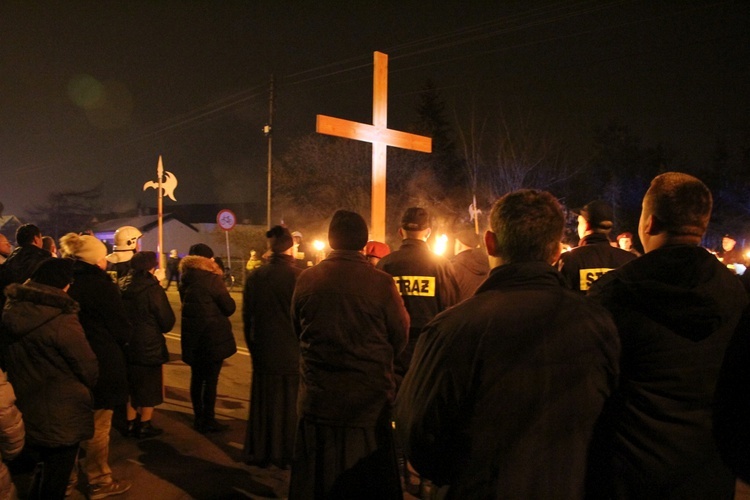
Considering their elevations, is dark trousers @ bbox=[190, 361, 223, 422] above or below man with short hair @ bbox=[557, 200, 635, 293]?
below

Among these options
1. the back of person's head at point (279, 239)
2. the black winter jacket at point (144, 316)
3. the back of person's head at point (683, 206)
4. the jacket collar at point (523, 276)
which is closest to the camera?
the jacket collar at point (523, 276)

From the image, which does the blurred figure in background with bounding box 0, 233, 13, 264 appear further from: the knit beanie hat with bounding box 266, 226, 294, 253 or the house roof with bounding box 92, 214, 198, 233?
the house roof with bounding box 92, 214, 198, 233

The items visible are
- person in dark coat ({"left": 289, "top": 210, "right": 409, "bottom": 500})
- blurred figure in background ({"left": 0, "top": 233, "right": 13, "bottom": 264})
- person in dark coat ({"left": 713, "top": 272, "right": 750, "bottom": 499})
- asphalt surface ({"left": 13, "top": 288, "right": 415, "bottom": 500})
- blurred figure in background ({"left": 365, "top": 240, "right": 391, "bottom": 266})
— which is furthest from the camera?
blurred figure in background ({"left": 0, "top": 233, "right": 13, "bottom": 264})

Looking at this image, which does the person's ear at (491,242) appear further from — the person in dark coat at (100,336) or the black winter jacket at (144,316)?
the black winter jacket at (144,316)

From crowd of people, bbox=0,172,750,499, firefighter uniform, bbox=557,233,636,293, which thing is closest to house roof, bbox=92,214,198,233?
crowd of people, bbox=0,172,750,499

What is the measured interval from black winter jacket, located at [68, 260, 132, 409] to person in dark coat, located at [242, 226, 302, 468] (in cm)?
105

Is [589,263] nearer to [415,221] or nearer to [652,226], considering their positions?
[415,221]

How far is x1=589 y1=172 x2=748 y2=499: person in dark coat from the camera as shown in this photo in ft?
6.21

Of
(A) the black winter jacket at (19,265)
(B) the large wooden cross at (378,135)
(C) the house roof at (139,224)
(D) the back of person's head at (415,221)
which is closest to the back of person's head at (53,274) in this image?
(A) the black winter jacket at (19,265)

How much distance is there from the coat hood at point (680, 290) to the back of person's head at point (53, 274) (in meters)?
3.33

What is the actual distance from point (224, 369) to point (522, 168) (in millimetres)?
20232

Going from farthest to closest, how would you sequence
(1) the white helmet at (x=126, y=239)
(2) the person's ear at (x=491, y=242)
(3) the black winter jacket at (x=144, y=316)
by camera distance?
(1) the white helmet at (x=126, y=239), (3) the black winter jacket at (x=144, y=316), (2) the person's ear at (x=491, y=242)

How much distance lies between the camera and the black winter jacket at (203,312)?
556 cm

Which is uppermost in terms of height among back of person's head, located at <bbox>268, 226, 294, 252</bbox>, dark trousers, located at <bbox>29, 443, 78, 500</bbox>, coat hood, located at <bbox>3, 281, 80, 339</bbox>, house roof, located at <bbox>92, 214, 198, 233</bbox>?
house roof, located at <bbox>92, 214, 198, 233</bbox>
